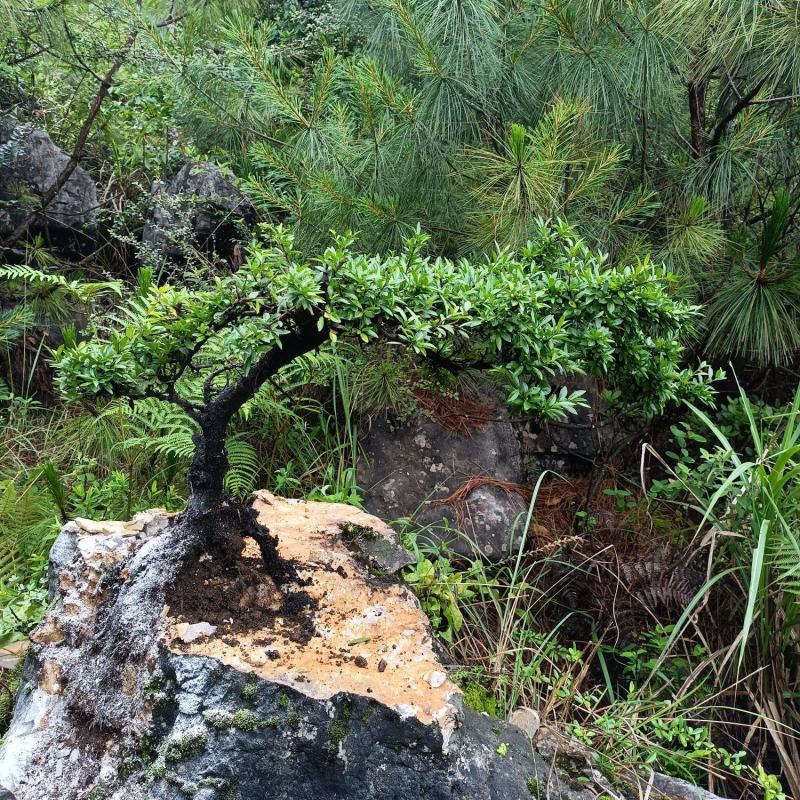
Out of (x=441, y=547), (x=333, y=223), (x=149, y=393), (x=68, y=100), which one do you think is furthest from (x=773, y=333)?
(x=68, y=100)

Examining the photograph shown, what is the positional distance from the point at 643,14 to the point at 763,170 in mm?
1002

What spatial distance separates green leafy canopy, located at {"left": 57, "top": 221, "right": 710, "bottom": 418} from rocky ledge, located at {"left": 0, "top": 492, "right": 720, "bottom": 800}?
603 mm

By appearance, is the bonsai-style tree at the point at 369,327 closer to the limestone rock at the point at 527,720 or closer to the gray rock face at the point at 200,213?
the limestone rock at the point at 527,720

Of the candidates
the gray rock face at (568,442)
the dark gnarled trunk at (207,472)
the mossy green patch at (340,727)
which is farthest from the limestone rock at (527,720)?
the gray rock face at (568,442)

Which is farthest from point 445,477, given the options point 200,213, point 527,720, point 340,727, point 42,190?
point 42,190

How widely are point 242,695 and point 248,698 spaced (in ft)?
0.06

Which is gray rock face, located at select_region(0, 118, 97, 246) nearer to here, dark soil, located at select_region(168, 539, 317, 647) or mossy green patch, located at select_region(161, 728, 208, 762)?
dark soil, located at select_region(168, 539, 317, 647)

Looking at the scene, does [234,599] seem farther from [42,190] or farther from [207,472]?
[42,190]

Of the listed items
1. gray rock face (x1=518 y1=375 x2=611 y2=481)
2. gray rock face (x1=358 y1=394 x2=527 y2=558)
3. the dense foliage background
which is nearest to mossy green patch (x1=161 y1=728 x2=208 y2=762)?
the dense foliage background

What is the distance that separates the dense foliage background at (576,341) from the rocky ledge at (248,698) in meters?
0.50

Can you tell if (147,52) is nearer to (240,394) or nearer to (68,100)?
(68,100)

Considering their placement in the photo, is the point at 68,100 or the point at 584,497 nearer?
the point at 584,497

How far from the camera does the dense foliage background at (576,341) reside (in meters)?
2.70

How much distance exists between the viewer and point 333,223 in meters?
3.61
